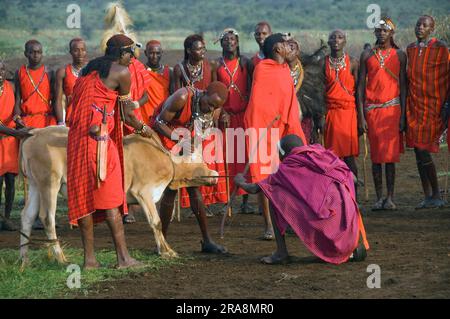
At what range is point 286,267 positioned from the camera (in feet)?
30.1

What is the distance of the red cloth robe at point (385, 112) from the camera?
42.4 feet

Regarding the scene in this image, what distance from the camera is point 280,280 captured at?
28.1 ft

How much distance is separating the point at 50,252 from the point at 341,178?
271cm

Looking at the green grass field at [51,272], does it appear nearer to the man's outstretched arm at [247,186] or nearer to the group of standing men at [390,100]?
the man's outstretched arm at [247,186]

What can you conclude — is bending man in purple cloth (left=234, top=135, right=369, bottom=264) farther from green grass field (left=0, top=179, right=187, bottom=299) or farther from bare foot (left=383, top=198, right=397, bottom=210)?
bare foot (left=383, top=198, right=397, bottom=210)

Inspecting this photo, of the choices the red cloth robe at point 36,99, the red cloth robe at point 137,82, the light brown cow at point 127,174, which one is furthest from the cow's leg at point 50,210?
the red cloth robe at point 36,99

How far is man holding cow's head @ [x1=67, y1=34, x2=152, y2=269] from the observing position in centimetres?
884

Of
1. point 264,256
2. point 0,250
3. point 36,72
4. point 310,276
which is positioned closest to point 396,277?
point 310,276

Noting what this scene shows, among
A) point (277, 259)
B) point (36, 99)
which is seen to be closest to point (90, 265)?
point (277, 259)

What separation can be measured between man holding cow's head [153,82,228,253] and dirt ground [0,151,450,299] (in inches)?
11.9

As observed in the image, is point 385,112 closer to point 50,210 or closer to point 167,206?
point 167,206

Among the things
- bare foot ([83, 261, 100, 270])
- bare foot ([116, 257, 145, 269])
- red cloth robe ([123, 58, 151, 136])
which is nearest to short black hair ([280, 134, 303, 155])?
bare foot ([116, 257, 145, 269])

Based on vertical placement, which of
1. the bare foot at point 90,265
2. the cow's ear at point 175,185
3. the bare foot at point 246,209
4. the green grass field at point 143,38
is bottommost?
the bare foot at point 246,209
